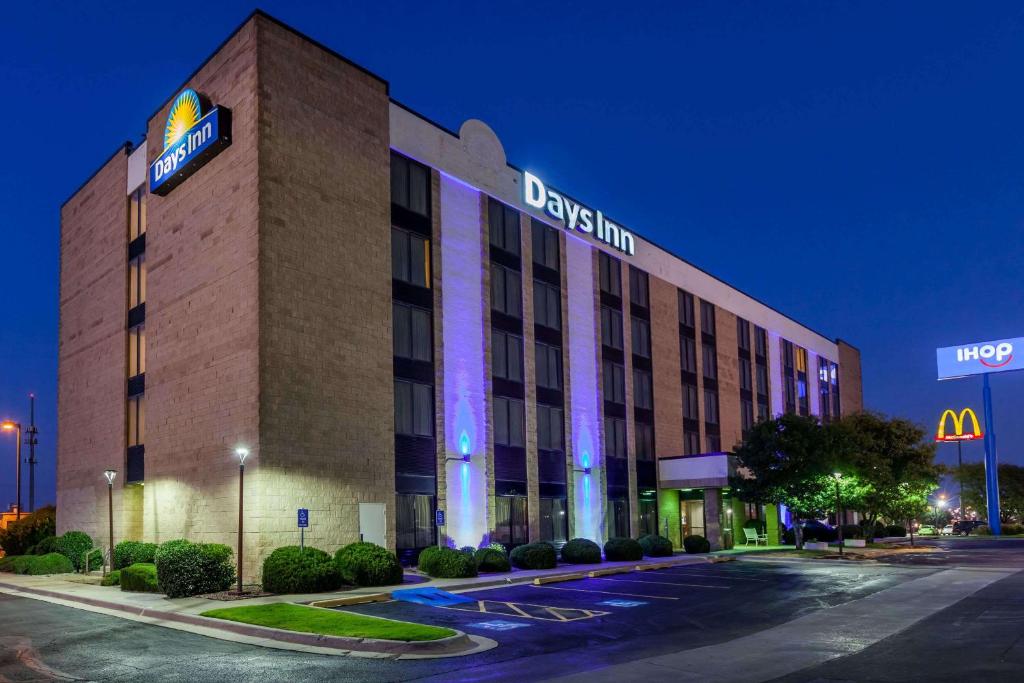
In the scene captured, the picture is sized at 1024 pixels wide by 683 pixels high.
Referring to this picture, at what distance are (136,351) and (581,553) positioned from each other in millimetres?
21034

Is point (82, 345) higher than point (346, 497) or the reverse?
higher

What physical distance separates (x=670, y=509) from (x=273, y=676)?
41.4m

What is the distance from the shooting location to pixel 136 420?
38906 mm

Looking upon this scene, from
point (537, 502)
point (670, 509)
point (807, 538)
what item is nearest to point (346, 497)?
point (537, 502)

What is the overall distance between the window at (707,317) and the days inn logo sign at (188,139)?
36.8 meters

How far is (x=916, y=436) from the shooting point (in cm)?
5741

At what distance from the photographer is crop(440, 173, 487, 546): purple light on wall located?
38.0 m

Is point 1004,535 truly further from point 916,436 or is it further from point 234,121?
point 234,121

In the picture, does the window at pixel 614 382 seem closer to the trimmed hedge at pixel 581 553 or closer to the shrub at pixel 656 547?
the shrub at pixel 656 547

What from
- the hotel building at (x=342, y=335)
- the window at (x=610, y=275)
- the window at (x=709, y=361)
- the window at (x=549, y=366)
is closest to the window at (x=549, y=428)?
the hotel building at (x=342, y=335)

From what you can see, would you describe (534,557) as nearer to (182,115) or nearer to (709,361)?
(182,115)

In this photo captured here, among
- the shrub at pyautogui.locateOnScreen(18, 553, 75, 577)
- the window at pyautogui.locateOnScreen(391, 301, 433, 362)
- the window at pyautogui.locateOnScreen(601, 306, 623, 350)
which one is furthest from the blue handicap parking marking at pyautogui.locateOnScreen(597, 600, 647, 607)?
the window at pyautogui.locateOnScreen(601, 306, 623, 350)

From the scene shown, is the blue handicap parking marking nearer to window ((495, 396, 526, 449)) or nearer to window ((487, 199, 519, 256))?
window ((495, 396, 526, 449))

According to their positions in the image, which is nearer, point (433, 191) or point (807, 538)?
point (433, 191)
